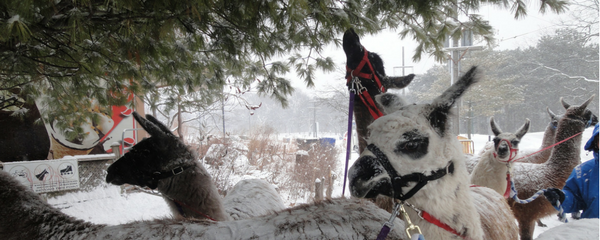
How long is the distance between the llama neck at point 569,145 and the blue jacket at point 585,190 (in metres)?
2.19

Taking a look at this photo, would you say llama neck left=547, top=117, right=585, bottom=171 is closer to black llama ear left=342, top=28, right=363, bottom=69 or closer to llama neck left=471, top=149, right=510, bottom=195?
llama neck left=471, top=149, right=510, bottom=195

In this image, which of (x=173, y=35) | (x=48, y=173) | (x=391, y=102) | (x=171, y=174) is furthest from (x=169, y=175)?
(x=48, y=173)

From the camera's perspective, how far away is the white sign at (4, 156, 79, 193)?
582 cm

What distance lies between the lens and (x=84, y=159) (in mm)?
6777

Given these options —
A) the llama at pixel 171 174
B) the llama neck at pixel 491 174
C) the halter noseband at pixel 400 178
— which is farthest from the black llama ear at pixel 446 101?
the llama neck at pixel 491 174

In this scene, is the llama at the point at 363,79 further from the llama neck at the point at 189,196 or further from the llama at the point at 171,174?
the llama neck at the point at 189,196

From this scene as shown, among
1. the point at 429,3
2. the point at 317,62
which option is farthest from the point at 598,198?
the point at 317,62

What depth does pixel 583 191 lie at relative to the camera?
8.19 feet

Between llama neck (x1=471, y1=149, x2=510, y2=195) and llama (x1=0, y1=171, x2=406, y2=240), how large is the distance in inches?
137

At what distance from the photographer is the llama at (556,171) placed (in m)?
4.14

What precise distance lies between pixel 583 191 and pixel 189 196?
383cm

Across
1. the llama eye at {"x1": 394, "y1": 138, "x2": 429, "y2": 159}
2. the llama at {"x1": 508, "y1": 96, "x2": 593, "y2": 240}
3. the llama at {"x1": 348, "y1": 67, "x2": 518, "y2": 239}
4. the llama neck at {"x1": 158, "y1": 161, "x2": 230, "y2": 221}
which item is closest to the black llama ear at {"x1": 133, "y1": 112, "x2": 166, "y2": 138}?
the llama neck at {"x1": 158, "y1": 161, "x2": 230, "y2": 221}

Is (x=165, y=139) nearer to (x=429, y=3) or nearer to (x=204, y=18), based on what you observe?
(x=204, y=18)

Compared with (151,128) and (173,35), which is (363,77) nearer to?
(173,35)
